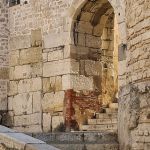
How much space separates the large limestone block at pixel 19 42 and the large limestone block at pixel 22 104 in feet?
3.88

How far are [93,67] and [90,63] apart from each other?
Answer: 126mm

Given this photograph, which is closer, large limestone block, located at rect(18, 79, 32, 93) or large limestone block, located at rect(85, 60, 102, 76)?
large limestone block, located at rect(85, 60, 102, 76)

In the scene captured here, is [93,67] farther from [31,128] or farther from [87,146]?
[87,146]

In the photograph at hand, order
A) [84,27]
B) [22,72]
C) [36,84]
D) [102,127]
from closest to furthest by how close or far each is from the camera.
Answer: [102,127]
[84,27]
[36,84]
[22,72]

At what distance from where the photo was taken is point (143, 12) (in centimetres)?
752

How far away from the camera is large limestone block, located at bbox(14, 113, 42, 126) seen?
11.5m

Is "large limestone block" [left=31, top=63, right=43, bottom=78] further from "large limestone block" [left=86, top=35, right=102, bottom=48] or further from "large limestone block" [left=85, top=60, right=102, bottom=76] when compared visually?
"large limestone block" [left=86, top=35, right=102, bottom=48]

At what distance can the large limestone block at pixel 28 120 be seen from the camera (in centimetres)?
1154

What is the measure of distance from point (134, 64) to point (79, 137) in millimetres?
1560

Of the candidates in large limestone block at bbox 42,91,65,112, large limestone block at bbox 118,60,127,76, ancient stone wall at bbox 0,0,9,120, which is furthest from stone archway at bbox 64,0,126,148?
ancient stone wall at bbox 0,0,9,120

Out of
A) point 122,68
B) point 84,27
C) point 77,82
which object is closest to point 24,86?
point 77,82

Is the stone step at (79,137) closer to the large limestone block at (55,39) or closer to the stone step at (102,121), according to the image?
the stone step at (102,121)

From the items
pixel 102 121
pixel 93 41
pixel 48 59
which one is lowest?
pixel 102 121

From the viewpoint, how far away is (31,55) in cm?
1196
